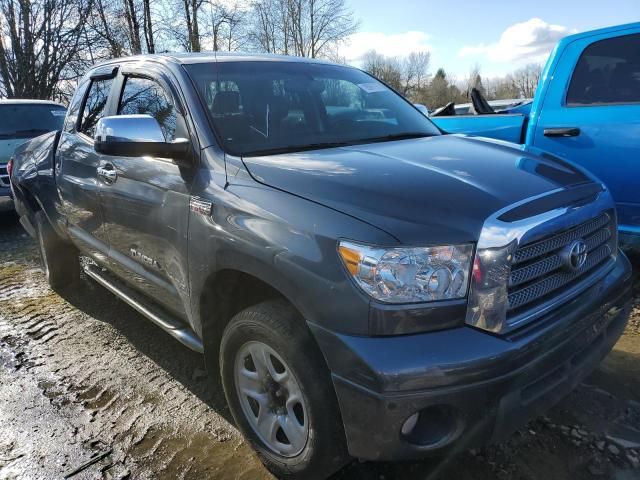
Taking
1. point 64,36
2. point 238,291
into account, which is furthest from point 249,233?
point 64,36

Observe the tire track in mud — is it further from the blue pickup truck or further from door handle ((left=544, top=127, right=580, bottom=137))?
door handle ((left=544, top=127, right=580, bottom=137))

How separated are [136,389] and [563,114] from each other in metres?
3.77

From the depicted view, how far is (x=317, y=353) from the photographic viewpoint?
1.93 metres

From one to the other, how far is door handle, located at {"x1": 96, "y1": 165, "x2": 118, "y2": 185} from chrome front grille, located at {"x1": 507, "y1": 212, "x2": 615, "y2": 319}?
7.71ft

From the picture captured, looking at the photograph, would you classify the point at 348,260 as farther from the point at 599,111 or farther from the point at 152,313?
the point at 599,111

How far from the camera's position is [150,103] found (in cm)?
304

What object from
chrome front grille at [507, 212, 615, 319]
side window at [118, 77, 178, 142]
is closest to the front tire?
chrome front grille at [507, 212, 615, 319]

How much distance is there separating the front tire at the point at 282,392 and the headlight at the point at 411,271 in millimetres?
388

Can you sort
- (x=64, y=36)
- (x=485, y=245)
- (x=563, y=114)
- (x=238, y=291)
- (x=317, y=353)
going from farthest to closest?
(x=64, y=36) → (x=563, y=114) → (x=238, y=291) → (x=317, y=353) → (x=485, y=245)

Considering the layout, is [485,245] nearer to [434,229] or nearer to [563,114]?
[434,229]

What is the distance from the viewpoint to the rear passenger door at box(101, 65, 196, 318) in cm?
256

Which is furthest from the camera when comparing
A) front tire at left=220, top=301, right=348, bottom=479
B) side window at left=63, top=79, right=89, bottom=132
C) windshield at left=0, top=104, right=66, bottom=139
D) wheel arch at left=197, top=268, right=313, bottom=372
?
windshield at left=0, top=104, right=66, bottom=139

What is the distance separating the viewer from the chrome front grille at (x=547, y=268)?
184 centimetres

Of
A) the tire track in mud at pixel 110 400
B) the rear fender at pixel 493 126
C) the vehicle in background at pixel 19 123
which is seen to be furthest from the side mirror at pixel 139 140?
the vehicle in background at pixel 19 123
